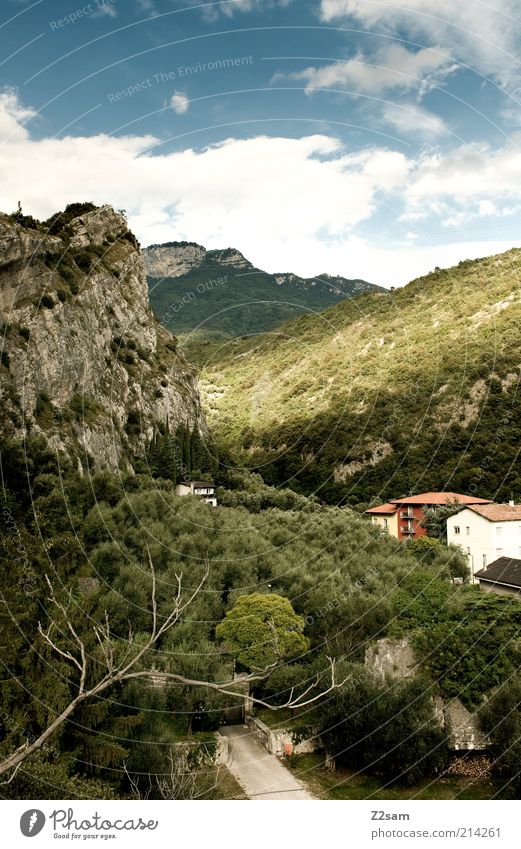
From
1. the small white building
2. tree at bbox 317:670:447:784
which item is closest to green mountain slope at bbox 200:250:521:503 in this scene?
the small white building

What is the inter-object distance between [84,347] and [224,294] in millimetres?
73171

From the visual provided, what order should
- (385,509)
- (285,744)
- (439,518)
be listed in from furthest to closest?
(385,509), (439,518), (285,744)

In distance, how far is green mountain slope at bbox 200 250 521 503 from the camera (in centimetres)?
5434

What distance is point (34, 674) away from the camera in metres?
9.49

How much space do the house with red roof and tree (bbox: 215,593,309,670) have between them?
19756mm

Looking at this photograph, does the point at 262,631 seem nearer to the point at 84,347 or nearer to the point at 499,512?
the point at 499,512

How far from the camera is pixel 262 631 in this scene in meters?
19.1

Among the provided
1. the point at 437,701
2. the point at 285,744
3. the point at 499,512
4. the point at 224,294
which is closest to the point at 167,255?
the point at 224,294

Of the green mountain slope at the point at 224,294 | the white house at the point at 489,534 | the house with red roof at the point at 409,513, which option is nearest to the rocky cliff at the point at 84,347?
the house with red roof at the point at 409,513
